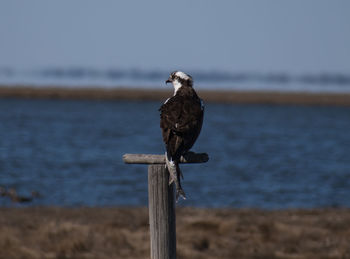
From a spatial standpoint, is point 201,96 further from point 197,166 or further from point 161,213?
point 161,213

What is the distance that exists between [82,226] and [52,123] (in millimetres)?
55816

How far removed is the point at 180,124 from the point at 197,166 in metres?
24.3

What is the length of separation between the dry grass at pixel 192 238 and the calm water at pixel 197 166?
657 centimetres

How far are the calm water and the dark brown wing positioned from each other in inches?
507

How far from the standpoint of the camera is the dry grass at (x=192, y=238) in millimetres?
12430

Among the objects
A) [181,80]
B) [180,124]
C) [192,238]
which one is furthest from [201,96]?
[180,124]

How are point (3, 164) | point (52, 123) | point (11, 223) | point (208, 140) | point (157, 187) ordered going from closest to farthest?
point (157, 187) → point (11, 223) → point (3, 164) → point (208, 140) → point (52, 123)

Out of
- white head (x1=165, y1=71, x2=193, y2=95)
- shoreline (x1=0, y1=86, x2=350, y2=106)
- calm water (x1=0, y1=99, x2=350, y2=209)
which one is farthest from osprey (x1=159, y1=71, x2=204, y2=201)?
shoreline (x1=0, y1=86, x2=350, y2=106)

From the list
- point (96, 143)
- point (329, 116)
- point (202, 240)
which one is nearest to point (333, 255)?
point (202, 240)

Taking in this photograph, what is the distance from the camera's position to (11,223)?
1443 cm

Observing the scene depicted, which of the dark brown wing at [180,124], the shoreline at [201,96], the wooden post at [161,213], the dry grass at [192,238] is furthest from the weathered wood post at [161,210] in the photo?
the shoreline at [201,96]

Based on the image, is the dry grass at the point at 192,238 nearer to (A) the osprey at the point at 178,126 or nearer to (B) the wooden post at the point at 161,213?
(A) the osprey at the point at 178,126

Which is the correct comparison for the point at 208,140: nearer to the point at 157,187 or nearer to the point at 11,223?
the point at 11,223

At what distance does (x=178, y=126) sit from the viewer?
7.55 meters
